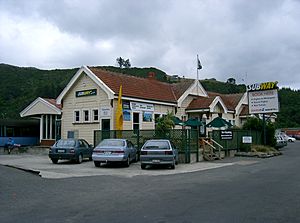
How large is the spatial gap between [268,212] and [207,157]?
679 inches

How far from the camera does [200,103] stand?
35500 millimetres

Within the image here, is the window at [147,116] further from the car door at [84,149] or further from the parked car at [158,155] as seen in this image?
the parked car at [158,155]

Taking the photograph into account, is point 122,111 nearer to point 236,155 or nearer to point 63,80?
point 236,155

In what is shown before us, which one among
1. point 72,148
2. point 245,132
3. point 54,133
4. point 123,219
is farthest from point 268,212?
point 54,133

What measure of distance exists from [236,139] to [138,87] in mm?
8567

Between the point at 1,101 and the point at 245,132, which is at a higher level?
the point at 1,101

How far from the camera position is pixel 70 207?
30.9 feet

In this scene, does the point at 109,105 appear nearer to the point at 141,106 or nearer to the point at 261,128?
the point at 141,106

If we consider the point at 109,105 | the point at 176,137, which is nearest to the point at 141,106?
the point at 109,105

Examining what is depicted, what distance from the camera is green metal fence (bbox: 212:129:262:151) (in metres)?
28.1

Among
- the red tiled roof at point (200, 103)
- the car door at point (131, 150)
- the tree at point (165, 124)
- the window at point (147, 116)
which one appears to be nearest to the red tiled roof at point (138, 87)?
the window at point (147, 116)

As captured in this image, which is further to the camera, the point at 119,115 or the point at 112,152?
the point at 119,115

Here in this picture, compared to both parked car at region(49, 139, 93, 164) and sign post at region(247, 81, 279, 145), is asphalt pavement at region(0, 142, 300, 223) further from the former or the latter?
sign post at region(247, 81, 279, 145)

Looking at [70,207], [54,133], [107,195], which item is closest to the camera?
[70,207]
